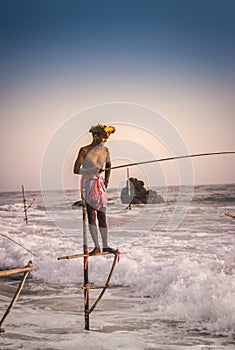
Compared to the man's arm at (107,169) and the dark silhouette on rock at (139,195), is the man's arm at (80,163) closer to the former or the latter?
the man's arm at (107,169)

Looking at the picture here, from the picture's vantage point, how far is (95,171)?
416 cm

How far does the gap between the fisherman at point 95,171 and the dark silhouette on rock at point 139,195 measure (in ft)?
74.7

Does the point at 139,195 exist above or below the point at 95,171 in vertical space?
below

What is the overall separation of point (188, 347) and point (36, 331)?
1982 millimetres

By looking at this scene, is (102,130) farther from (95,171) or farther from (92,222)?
(92,222)

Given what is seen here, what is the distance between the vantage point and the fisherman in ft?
13.4

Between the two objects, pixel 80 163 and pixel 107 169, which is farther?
pixel 107 169

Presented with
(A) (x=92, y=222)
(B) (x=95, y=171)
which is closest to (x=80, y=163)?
(B) (x=95, y=171)

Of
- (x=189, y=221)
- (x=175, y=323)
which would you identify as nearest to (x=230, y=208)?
(x=189, y=221)

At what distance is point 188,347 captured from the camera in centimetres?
543

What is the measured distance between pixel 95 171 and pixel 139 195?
25.6 m

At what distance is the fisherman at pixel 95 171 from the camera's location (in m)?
4.09

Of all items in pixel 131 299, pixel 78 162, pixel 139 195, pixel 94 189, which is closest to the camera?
pixel 78 162

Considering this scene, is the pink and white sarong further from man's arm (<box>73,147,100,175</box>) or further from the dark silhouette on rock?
the dark silhouette on rock
